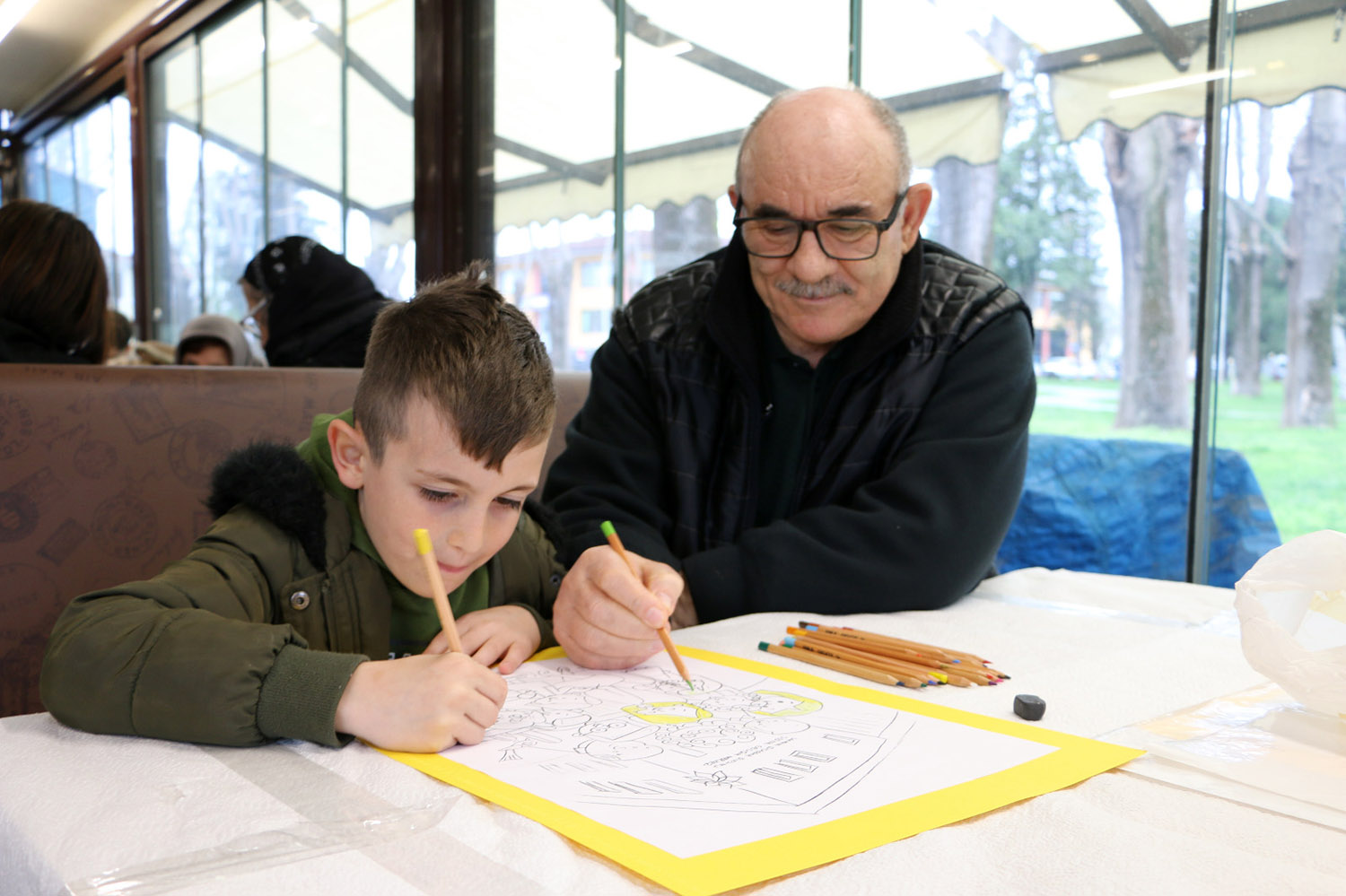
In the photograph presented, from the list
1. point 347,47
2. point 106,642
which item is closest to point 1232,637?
point 106,642

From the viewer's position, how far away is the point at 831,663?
0.97m

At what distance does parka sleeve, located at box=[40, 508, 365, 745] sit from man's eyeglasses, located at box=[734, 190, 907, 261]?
3.23 feet

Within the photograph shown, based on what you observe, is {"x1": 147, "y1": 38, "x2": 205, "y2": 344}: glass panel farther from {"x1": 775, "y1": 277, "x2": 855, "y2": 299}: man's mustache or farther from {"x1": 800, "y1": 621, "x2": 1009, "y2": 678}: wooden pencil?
{"x1": 800, "y1": 621, "x2": 1009, "y2": 678}: wooden pencil

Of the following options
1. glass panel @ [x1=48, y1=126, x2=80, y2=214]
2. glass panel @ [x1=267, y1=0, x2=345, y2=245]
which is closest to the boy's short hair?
glass panel @ [x1=267, y1=0, x2=345, y2=245]

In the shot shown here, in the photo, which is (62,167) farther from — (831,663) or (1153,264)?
(831,663)

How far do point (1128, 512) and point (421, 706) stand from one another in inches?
117

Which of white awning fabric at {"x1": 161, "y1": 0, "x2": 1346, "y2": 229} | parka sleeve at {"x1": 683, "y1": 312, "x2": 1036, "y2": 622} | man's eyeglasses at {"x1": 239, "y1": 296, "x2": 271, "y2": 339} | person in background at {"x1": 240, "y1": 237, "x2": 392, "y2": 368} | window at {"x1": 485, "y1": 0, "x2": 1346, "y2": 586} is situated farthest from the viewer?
man's eyeglasses at {"x1": 239, "y1": 296, "x2": 271, "y2": 339}

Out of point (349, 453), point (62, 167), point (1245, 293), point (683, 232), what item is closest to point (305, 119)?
point (683, 232)

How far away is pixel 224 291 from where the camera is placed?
7078 mm

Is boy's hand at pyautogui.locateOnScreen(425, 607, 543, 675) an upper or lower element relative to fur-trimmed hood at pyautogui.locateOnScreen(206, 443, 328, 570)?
lower

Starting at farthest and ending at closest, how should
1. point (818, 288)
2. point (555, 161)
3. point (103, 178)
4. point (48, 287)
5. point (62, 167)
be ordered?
point (62, 167) < point (103, 178) < point (555, 161) < point (48, 287) < point (818, 288)

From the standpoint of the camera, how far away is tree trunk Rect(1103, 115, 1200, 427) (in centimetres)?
293

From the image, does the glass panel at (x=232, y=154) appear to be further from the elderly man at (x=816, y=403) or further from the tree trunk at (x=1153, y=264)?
the elderly man at (x=816, y=403)

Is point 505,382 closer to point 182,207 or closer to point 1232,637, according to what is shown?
point 1232,637
